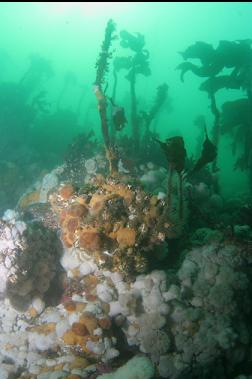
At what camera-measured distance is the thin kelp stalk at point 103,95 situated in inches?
263

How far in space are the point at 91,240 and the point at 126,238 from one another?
490 millimetres

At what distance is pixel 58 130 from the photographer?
1936 cm

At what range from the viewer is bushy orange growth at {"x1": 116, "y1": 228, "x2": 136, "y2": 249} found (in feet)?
15.4

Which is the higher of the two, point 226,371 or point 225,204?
point 225,204

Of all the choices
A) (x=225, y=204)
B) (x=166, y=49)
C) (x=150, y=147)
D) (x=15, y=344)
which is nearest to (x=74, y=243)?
(x=15, y=344)

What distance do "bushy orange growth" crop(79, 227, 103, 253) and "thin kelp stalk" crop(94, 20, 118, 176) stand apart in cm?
184

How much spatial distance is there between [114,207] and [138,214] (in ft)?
→ 1.22

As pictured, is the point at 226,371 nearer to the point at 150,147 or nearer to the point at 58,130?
the point at 150,147

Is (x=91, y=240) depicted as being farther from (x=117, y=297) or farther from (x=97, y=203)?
(x=117, y=297)

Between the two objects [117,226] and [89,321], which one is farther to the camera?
[117,226]

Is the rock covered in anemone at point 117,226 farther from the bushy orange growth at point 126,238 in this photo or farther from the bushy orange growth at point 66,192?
the bushy orange growth at point 66,192

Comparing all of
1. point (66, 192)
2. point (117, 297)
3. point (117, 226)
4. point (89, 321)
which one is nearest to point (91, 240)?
point (117, 226)

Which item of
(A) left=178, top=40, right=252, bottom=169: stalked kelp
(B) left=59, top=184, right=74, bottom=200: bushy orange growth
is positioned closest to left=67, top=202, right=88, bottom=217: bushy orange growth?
(B) left=59, top=184, right=74, bottom=200: bushy orange growth

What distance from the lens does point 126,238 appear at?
15.4 feet
